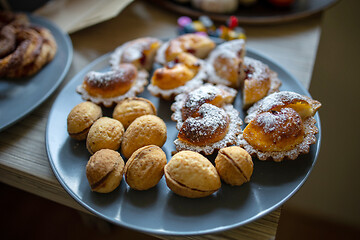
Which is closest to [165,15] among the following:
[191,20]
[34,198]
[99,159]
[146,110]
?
[191,20]

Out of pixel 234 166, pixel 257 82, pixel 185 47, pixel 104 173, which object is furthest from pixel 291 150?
pixel 185 47

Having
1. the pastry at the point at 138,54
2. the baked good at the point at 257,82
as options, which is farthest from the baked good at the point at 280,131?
the pastry at the point at 138,54

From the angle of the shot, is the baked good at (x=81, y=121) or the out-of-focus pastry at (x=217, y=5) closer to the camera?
the baked good at (x=81, y=121)

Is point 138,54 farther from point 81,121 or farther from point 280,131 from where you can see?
point 280,131

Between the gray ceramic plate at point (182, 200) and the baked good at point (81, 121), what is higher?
the baked good at point (81, 121)

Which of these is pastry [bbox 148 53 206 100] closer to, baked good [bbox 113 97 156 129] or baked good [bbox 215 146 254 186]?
baked good [bbox 113 97 156 129]

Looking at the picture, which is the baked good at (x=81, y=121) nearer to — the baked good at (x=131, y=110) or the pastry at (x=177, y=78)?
the baked good at (x=131, y=110)
